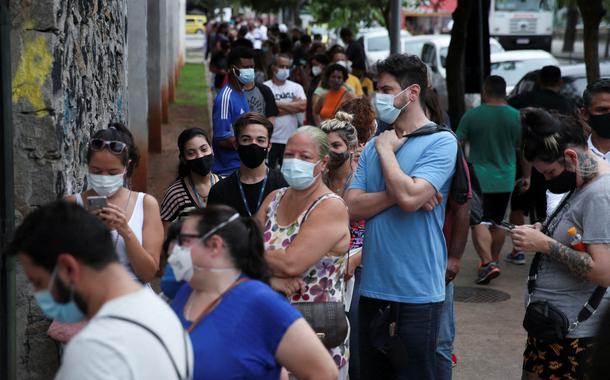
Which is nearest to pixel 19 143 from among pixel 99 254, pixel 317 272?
pixel 317 272

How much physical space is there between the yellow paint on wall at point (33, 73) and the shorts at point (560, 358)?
9.02 feet

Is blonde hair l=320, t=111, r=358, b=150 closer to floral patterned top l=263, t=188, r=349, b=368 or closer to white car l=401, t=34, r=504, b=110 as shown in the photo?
floral patterned top l=263, t=188, r=349, b=368

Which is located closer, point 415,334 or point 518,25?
point 415,334

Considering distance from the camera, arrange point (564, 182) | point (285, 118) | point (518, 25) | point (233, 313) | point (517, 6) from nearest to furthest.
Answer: point (233, 313)
point (564, 182)
point (285, 118)
point (517, 6)
point (518, 25)

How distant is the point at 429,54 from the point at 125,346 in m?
20.9

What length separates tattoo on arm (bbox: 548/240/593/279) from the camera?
4.89 m

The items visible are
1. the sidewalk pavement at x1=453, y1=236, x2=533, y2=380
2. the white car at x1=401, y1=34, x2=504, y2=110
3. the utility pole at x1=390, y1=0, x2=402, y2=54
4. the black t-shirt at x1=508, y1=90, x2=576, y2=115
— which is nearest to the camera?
the sidewalk pavement at x1=453, y1=236, x2=533, y2=380

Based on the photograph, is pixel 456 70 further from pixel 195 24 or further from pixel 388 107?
pixel 195 24

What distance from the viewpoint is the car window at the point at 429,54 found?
2264cm

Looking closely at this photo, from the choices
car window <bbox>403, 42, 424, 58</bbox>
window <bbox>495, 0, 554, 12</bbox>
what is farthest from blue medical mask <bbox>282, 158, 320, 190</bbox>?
window <bbox>495, 0, 554, 12</bbox>

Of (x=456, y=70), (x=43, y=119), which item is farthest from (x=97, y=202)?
(x=456, y=70)

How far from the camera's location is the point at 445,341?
19.5 ft

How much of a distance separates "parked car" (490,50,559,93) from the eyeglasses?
15817 millimetres

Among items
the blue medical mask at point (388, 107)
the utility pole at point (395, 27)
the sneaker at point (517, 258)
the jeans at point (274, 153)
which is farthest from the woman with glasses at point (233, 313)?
the utility pole at point (395, 27)
